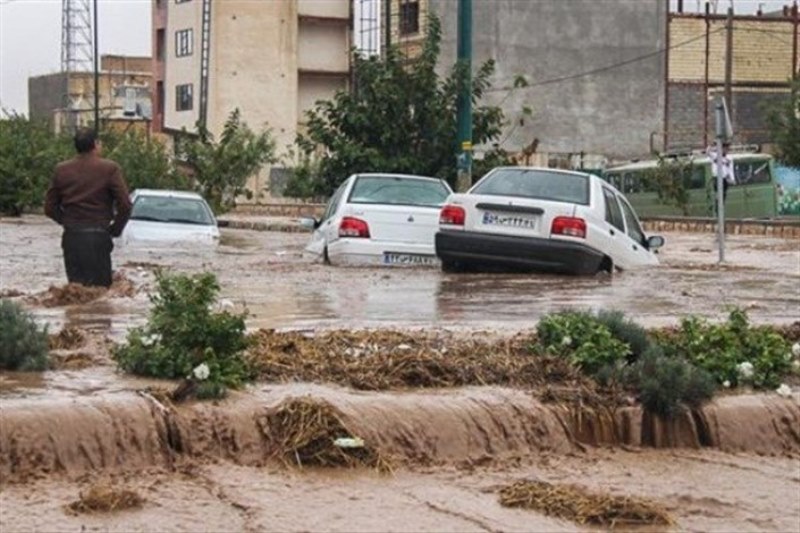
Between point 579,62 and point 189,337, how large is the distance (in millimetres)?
61048

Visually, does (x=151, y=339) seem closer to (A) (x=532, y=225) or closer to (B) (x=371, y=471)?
(B) (x=371, y=471)

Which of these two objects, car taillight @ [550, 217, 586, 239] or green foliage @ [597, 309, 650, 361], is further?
car taillight @ [550, 217, 586, 239]

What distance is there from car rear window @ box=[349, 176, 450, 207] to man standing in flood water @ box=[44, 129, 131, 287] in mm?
6848

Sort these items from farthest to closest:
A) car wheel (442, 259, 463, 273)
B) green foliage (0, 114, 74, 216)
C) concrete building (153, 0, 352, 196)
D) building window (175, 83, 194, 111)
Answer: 1. building window (175, 83, 194, 111)
2. concrete building (153, 0, 352, 196)
3. green foliage (0, 114, 74, 216)
4. car wheel (442, 259, 463, 273)

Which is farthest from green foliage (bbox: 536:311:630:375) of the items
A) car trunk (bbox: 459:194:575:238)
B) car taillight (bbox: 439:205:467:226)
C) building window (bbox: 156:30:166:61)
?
building window (bbox: 156:30:166:61)

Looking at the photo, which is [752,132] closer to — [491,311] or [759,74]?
[759,74]

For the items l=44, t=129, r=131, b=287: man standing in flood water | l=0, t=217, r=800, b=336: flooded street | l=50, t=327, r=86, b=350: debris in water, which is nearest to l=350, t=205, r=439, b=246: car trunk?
l=0, t=217, r=800, b=336: flooded street

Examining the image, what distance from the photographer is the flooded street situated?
11.6 metres

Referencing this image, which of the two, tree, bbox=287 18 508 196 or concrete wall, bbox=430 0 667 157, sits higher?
concrete wall, bbox=430 0 667 157

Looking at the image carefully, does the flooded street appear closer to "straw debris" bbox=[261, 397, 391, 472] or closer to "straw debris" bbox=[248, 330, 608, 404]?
"straw debris" bbox=[248, 330, 608, 404]

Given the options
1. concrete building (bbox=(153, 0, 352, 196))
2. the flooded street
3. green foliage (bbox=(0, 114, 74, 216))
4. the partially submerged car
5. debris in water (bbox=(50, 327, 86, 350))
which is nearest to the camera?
debris in water (bbox=(50, 327, 86, 350))

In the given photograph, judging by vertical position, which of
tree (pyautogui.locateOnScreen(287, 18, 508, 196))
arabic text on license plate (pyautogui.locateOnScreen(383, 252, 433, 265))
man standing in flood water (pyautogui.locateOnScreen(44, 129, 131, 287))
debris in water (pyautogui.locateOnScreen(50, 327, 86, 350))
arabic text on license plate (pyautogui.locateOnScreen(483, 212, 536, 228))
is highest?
tree (pyautogui.locateOnScreen(287, 18, 508, 196))

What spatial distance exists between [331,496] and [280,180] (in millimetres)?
69937

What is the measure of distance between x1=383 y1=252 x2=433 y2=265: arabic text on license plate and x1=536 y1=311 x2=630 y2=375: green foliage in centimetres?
1050
